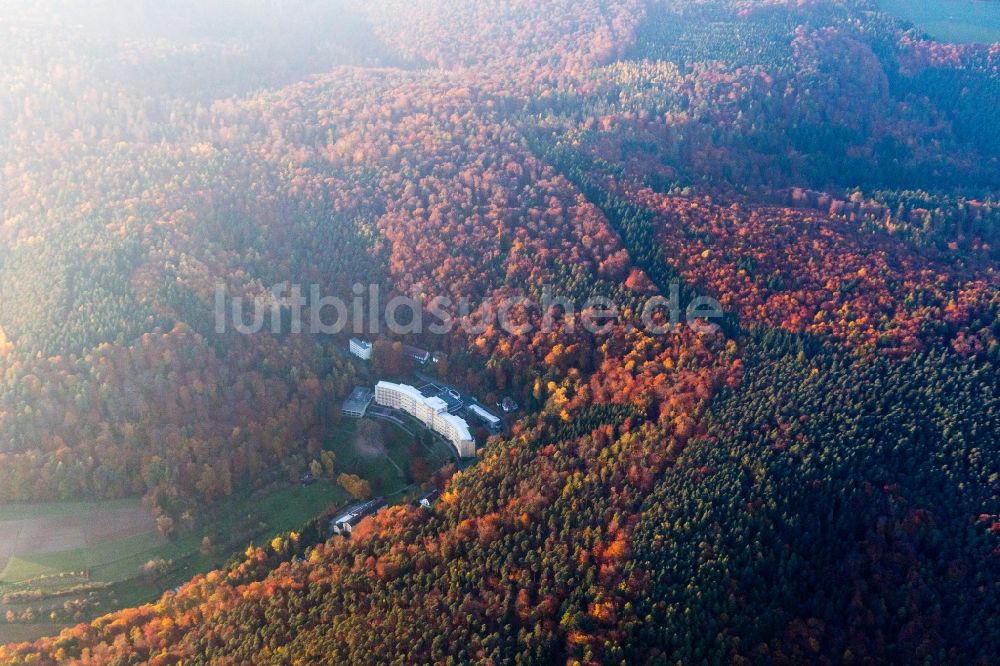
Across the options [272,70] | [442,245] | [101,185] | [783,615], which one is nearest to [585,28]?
[272,70]

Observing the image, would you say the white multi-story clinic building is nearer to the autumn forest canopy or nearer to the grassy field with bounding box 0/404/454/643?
the grassy field with bounding box 0/404/454/643

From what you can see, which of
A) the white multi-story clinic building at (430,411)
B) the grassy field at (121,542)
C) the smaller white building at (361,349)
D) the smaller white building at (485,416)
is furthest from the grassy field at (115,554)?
the smaller white building at (361,349)

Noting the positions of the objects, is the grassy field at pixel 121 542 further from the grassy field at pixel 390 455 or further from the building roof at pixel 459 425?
the building roof at pixel 459 425

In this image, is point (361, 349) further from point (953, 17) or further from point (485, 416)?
point (953, 17)

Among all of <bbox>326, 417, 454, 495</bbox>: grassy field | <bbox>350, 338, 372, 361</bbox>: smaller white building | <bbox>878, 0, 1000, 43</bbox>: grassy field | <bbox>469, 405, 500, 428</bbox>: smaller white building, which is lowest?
<bbox>326, 417, 454, 495</bbox>: grassy field

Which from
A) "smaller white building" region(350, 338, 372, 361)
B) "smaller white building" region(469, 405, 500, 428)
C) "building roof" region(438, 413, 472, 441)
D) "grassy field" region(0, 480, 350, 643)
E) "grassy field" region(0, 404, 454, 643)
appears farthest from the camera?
"smaller white building" region(350, 338, 372, 361)

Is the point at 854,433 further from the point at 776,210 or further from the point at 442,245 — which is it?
the point at 442,245

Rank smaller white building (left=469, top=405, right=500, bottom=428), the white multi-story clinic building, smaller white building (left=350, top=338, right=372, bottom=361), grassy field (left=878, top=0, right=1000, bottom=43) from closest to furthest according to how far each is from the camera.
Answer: the white multi-story clinic building → smaller white building (left=469, top=405, right=500, bottom=428) → smaller white building (left=350, top=338, right=372, bottom=361) → grassy field (left=878, top=0, right=1000, bottom=43)

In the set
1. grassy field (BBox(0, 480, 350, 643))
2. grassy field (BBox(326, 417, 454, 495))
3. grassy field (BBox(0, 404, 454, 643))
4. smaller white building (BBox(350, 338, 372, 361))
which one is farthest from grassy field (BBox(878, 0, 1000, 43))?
grassy field (BBox(0, 480, 350, 643))
